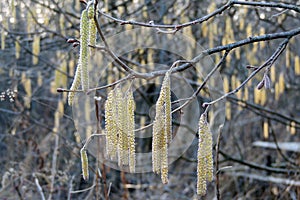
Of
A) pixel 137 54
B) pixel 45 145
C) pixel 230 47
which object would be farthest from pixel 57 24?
pixel 230 47

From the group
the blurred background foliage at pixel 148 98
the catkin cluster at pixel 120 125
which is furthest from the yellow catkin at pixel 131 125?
the blurred background foliage at pixel 148 98

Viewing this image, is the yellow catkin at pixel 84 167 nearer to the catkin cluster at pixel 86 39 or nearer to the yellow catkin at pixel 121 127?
the yellow catkin at pixel 121 127

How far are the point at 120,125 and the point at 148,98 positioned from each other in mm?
2543

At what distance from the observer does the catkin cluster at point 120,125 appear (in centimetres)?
79

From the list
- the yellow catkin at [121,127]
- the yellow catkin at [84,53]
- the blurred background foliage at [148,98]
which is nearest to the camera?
the yellow catkin at [84,53]

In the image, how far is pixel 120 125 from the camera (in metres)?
0.81

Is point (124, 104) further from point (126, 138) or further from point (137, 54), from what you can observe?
point (137, 54)

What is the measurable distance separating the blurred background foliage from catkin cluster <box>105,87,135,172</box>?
1.67 m

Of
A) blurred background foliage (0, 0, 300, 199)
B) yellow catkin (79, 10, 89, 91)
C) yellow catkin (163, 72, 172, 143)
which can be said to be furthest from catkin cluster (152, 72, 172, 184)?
blurred background foliage (0, 0, 300, 199)

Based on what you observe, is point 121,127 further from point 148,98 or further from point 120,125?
point 148,98

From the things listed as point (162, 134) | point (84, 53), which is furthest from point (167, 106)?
point (84, 53)

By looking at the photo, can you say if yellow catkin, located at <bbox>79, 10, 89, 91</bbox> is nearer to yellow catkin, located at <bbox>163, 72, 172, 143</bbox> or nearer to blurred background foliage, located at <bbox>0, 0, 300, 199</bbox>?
yellow catkin, located at <bbox>163, 72, 172, 143</bbox>

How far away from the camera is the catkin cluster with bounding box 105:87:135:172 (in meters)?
0.79

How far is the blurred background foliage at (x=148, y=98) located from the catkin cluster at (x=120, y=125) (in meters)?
1.67
